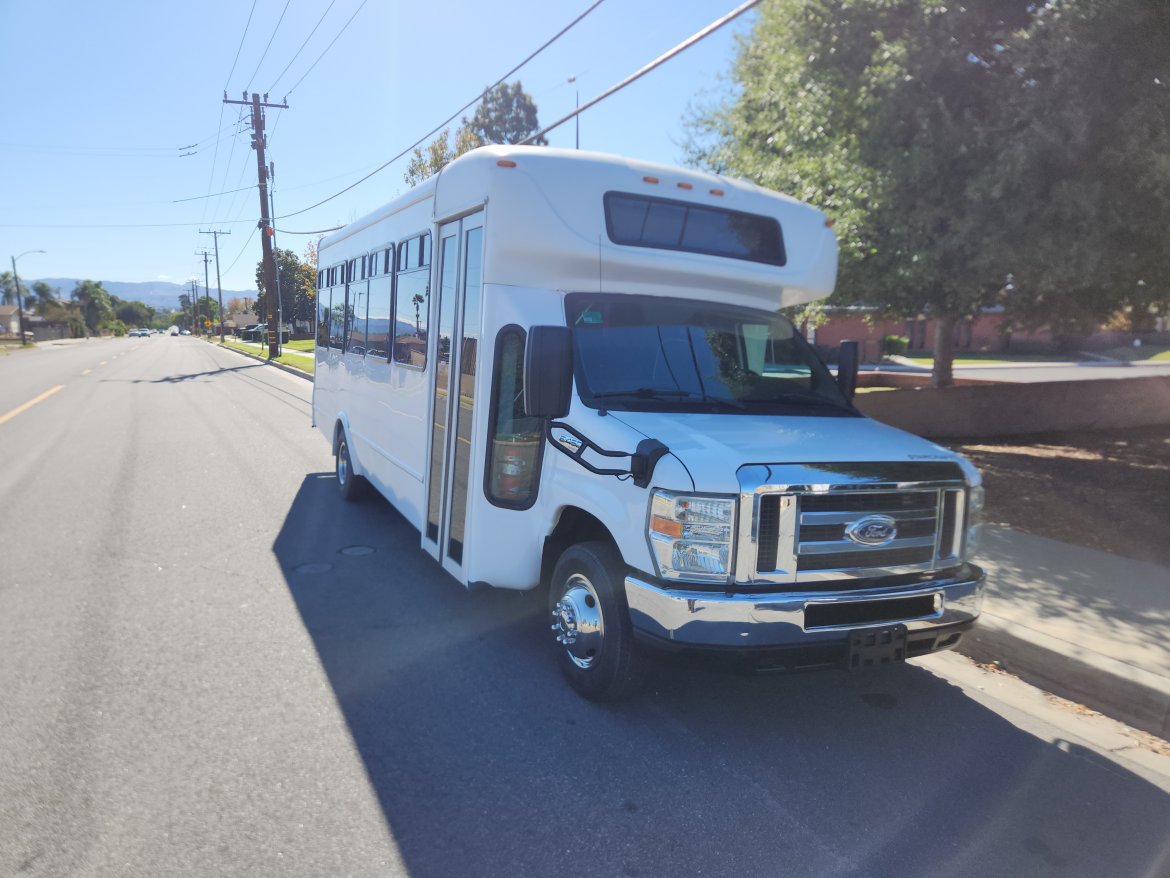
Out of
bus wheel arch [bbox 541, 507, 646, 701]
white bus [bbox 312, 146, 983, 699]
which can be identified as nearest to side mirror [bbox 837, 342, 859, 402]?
white bus [bbox 312, 146, 983, 699]

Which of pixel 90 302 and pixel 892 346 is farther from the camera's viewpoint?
pixel 90 302

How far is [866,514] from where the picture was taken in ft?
Result: 12.3

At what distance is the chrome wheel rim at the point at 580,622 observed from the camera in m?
4.17

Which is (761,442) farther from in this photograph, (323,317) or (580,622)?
(323,317)

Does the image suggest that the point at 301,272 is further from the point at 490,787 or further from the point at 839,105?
the point at 490,787

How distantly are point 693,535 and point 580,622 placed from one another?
1.00 metres

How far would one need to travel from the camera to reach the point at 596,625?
164 inches

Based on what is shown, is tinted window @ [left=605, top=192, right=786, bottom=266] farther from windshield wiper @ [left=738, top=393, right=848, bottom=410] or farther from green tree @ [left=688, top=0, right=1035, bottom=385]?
green tree @ [left=688, top=0, right=1035, bottom=385]

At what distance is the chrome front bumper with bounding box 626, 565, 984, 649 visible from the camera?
11.6ft

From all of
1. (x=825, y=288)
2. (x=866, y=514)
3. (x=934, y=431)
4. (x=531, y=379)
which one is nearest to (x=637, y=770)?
(x=866, y=514)

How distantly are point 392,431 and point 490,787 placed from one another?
3683mm

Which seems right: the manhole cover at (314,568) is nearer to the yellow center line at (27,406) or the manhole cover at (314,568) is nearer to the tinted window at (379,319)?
the tinted window at (379,319)

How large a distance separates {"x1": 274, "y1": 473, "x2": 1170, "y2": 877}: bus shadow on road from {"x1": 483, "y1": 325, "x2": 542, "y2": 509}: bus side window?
0.99 meters

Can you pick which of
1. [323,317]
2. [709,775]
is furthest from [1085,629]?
[323,317]
